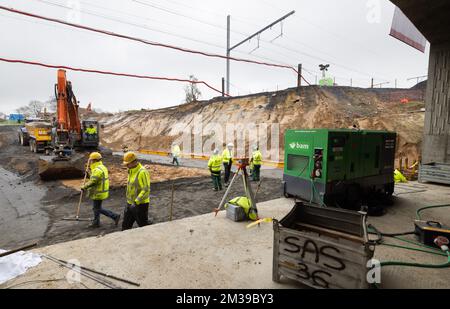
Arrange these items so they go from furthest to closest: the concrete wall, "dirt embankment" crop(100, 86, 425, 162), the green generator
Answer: "dirt embankment" crop(100, 86, 425, 162) → the concrete wall → the green generator

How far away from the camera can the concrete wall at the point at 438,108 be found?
10.5 meters

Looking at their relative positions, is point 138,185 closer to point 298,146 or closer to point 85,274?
point 85,274

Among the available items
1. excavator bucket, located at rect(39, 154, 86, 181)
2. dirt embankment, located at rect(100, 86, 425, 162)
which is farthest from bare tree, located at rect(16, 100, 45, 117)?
excavator bucket, located at rect(39, 154, 86, 181)

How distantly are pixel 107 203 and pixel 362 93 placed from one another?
2521 cm

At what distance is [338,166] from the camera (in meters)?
6.24

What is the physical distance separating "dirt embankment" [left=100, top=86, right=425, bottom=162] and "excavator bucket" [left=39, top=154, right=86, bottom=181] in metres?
14.6

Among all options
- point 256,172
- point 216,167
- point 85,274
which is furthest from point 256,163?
point 85,274

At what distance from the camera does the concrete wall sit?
415 inches

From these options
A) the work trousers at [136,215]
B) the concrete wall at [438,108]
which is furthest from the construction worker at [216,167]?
the concrete wall at [438,108]

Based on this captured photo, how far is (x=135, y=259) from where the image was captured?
12.3ft

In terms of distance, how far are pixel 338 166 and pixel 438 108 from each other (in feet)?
27.2

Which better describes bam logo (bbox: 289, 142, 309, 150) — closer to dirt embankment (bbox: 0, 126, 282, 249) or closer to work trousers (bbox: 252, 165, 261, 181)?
dirt embankment (bbox: 0, 126, 282, 249)

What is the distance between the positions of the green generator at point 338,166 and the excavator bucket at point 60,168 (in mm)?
10660

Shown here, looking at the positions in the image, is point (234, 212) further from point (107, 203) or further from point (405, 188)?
point (405, 188)
